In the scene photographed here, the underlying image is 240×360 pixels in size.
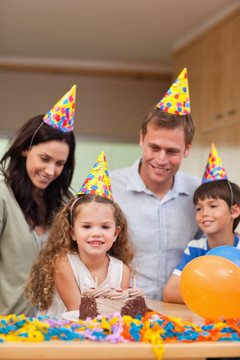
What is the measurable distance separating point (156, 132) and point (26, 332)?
3.70ft

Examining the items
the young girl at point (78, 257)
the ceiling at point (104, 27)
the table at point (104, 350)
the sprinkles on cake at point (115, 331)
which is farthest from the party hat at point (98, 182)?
the ceiling at point (104, 27)

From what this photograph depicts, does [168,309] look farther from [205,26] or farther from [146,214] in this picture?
[205,26]

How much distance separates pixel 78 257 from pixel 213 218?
57 centimetres

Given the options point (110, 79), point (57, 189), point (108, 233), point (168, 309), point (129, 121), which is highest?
point (110, 79)

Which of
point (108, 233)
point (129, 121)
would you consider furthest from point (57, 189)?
point (129, 121)

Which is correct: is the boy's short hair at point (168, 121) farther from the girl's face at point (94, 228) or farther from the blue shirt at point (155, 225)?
the girl's face at point (94, 228)

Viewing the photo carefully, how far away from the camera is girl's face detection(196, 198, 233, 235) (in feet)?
6.64

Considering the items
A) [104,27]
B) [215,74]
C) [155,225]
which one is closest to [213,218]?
[155,225]

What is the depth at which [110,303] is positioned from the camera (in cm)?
129

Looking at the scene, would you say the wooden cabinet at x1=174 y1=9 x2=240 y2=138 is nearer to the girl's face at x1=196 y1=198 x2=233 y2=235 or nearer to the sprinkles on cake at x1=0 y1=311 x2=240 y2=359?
the girl's face at x1=196 y1=198 x2=233 y2=235

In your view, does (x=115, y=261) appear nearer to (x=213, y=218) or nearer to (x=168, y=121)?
(x=213, y=218)

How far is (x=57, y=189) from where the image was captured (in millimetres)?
2145

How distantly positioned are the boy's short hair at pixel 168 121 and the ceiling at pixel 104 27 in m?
2.48

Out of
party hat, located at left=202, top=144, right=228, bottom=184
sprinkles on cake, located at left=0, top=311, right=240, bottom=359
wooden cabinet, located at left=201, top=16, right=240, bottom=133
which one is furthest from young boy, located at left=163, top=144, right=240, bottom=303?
wooden cabinet, located at left=201, top=16, right=240, bottom=133
